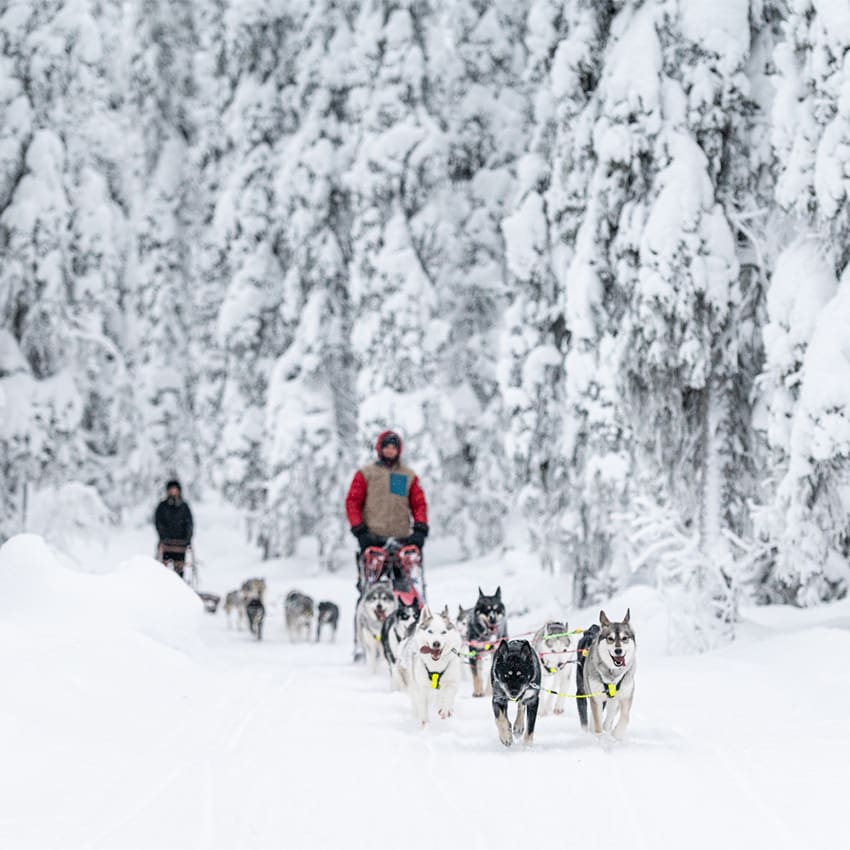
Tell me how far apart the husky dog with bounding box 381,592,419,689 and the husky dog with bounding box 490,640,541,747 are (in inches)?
98.8

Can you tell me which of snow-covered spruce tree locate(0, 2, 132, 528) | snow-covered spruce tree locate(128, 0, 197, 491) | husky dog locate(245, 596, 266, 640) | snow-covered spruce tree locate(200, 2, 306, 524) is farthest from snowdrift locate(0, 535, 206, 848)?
snow-covered spruce tree locate(128, 0, 197, 491)

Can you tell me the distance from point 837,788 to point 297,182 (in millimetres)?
21374

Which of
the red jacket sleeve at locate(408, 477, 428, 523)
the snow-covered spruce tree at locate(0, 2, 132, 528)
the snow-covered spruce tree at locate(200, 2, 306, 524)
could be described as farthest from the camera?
the snow-covered spruce tree at locate(200, 2, 306, 524)

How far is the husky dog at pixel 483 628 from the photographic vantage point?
8.95 m

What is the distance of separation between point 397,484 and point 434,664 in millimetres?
4386

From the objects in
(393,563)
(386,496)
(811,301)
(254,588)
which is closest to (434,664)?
(393,563)

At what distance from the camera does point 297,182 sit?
2478cm

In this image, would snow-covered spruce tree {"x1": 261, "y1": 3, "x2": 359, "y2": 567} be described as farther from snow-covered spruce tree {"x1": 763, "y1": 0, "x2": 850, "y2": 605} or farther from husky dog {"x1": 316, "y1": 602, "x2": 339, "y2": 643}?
snow-covered spruce tree {"x1": 763, "y1": 0, "x2": 850, "y2": 605}

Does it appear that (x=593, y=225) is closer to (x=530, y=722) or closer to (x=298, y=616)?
(x=298, y=616)

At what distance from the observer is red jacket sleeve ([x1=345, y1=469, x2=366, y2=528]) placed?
11.4 metres

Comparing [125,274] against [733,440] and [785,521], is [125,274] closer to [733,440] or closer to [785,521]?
[733,440]

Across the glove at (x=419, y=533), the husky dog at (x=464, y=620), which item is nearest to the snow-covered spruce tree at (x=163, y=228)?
the glove at (x=419, y=533)

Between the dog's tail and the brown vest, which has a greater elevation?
the brown vest

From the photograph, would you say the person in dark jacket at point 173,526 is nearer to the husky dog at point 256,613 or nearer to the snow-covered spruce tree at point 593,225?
the husky dog at point 256,613
